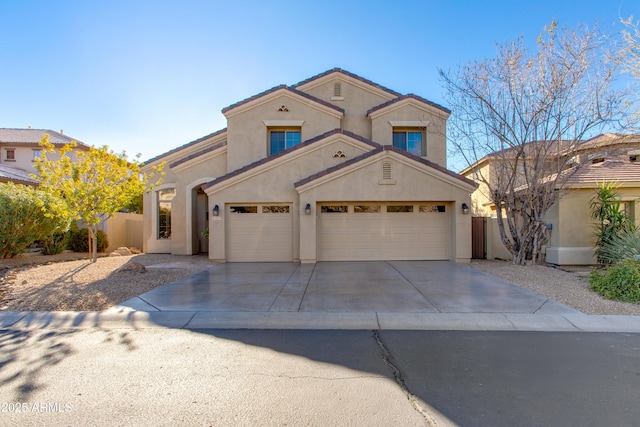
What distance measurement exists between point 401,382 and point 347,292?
4041mm

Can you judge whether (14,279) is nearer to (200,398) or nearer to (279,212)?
(279,212)

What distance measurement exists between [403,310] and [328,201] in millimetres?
6958

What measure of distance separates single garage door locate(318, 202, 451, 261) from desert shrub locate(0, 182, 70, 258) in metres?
9.47

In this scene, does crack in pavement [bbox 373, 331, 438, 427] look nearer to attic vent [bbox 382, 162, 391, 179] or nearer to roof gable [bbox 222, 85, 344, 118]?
attic vent [bbox 382, 162, 391, 179]

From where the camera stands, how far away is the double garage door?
1310cm

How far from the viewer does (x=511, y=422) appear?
3129mm

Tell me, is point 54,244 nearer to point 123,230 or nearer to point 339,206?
point 123,230

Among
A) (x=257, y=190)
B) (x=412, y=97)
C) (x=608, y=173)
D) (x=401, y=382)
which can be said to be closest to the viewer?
(x=401, y=382)

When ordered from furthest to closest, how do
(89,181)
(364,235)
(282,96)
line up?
(282,96) < (364,235) < (89,181)

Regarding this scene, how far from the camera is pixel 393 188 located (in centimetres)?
1270

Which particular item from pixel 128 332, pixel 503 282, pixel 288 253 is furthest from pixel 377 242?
pixel 128 332

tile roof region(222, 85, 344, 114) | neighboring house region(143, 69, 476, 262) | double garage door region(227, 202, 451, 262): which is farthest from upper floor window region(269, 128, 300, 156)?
double garage door region(227, 202, 451, 262)

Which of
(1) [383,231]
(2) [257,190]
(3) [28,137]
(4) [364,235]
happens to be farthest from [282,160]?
(3) [28,137]

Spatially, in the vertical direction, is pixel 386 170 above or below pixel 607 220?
above
